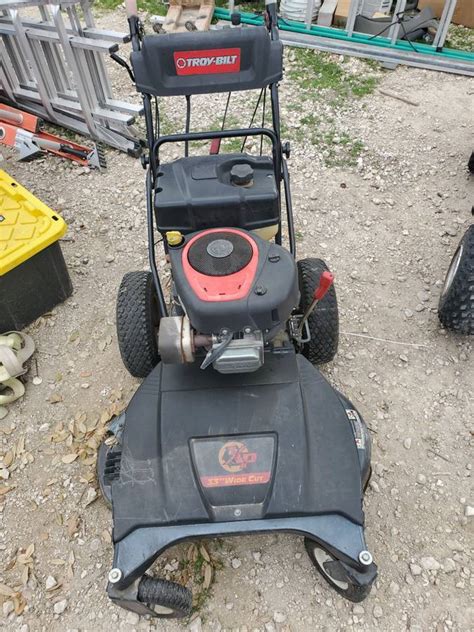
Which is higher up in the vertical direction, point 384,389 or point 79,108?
point 79,108

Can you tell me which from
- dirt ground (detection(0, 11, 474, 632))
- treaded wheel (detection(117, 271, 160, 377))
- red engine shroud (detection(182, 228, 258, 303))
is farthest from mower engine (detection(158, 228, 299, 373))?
dirt ground (detection(0, 11, 474, 632))

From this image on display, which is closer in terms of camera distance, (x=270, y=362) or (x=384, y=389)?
(x=270, y=362)

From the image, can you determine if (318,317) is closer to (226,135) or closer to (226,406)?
(226,406)

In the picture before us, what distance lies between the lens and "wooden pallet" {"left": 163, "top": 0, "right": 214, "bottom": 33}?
16.8ft

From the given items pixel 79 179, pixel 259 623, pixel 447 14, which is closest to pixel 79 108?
pixel 79 179

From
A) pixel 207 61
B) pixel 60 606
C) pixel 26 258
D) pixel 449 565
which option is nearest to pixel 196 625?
pixel 60 606

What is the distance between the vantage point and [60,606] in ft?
6.06

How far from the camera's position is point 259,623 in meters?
1.80

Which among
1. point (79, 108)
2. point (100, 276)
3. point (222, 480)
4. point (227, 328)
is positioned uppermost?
point (227, 328)

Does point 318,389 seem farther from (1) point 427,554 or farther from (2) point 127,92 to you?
(2) point 127,92

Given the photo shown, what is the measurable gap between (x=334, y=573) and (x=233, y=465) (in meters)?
0.51

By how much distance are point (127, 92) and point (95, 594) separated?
400 cm

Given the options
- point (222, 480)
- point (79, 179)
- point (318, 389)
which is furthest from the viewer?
point (79, 179)

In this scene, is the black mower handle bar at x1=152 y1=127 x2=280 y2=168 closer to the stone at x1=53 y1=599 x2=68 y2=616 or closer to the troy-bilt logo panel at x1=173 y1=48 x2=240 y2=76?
the troy-bilt logo panel at x1=173 y1=48 x2=240 y2=76
